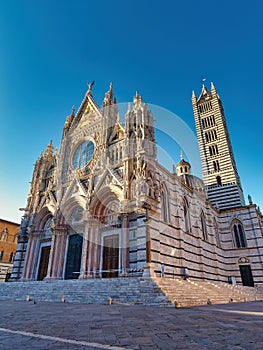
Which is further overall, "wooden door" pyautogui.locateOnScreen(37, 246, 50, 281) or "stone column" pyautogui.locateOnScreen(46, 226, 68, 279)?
"wooden door" pyautogui.locateOnScreen(37, 246, 50, 281)

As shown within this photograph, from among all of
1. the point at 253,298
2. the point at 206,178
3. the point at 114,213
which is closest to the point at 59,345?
the point at 114,213

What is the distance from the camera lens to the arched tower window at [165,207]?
54.0 feet

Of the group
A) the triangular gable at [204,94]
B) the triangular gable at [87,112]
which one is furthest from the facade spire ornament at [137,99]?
the triangular gable at [204,94]

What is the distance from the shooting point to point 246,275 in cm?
2294

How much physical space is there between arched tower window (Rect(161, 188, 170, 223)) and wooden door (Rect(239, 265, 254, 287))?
1294cm

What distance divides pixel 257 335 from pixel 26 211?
2162 centimetres

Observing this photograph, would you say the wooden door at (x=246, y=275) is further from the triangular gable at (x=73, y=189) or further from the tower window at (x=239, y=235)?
the triangular gable at (x=73, y=189)

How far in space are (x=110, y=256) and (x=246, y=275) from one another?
16195 mm

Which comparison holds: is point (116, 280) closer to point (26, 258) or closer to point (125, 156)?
point (125, 156)

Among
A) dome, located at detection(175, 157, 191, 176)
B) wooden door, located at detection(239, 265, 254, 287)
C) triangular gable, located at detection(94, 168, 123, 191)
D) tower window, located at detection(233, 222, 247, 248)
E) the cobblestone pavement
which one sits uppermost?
dome, located at detection(175, 157, 191, 176)

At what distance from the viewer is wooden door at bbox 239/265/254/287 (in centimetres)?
2250

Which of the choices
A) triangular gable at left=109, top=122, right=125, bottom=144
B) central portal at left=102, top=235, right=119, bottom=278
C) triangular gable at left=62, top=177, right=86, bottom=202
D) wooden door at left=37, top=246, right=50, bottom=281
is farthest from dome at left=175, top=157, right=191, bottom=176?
wooden door at left=37, top=246, right=50, bottom=281

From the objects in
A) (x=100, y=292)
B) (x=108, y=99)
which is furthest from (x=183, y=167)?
(x=100, y=292)

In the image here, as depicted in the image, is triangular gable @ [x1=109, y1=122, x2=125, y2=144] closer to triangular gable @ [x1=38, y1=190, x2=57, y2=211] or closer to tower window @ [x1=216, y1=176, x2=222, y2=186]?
triangular gable @ [x1=38, y1=190, x2=57, y2=211]
